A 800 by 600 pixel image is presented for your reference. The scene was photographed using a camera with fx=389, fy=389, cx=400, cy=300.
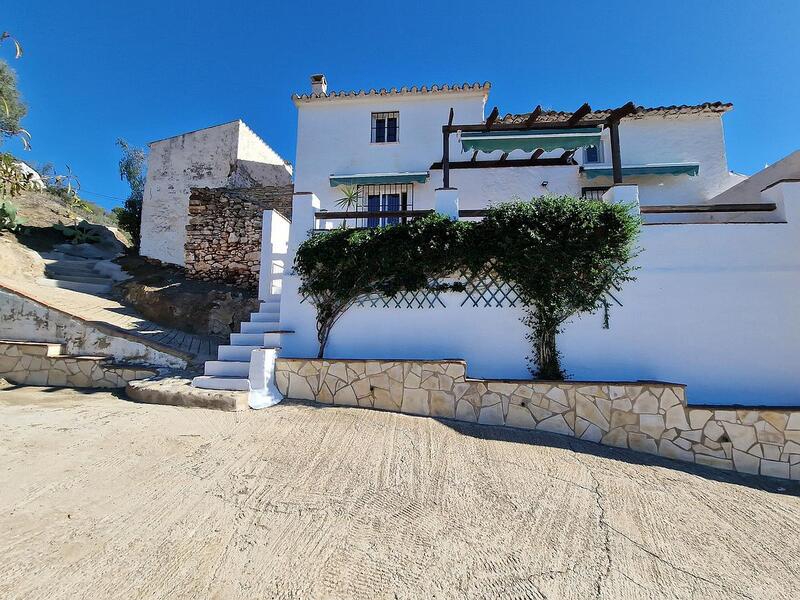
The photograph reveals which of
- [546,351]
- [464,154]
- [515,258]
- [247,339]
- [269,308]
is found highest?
[464,154]

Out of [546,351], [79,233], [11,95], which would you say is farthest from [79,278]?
[546,351]

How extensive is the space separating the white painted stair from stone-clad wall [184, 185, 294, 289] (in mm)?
4914

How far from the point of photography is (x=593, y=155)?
13.0 metres

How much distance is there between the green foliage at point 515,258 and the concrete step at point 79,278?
8.79 meters

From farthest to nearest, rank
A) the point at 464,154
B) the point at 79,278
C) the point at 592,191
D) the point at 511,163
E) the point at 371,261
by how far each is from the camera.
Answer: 1. the point at 464,154
2. the point at 592,191
3. the point at 511,163
4. the point at 79,278
5. the point at 371,261

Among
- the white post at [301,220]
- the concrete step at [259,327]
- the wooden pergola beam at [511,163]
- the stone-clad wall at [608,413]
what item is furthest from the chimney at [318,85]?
the stone-clad wall at [608,413]

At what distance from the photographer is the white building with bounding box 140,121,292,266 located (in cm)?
1510

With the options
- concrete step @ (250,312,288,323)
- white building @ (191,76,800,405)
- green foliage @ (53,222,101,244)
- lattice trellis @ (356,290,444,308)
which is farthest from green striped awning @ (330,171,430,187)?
green foliage @ (53,222,101,244)

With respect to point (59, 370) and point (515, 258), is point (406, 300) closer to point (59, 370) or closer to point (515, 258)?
point (515, 258)

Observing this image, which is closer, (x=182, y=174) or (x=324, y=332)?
(x=324, y=332)

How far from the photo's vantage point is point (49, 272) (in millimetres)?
11648

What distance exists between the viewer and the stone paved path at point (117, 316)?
835 centimetres

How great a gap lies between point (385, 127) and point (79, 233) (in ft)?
42.6

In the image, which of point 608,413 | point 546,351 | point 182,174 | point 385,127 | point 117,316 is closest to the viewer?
point 608,413
